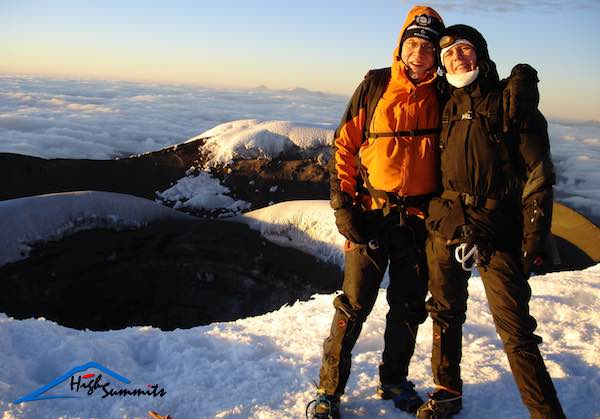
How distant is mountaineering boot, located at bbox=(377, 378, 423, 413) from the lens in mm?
3285

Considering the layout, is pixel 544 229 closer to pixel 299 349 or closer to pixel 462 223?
pixel 462 223

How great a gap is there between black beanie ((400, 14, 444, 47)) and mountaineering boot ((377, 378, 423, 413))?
238 centimetres

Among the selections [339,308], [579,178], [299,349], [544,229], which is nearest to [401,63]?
[544,229]

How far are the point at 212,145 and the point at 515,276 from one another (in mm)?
13259

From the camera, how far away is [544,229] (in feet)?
8.50

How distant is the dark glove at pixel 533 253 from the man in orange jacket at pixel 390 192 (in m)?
0.64

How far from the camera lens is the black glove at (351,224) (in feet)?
9.84

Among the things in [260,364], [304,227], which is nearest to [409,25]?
[260,364]

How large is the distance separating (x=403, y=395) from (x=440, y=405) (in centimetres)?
31

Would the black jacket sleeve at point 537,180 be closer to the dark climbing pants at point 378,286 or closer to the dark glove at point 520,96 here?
the dark glove at point 520,96

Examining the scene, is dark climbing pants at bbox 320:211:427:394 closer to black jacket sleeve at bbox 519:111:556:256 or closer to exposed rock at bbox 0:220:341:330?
black jacket sleeve at bbox 519:111:556:256

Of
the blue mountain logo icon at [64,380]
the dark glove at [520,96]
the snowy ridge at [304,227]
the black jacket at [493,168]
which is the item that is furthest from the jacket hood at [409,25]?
the snowy ridge at [304,227]

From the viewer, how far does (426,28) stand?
2.88 m

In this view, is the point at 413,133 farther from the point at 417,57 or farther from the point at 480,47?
the point at 480,47
